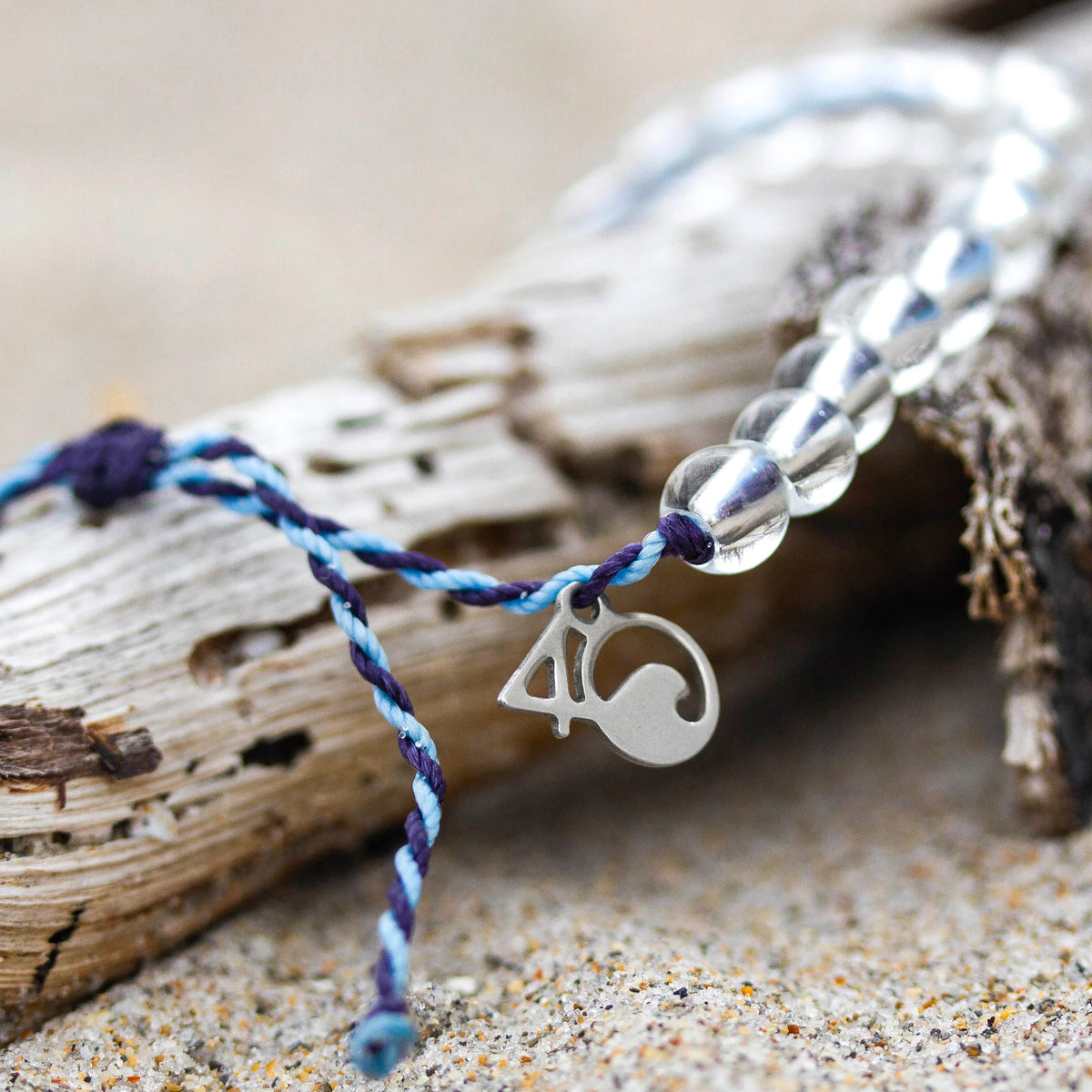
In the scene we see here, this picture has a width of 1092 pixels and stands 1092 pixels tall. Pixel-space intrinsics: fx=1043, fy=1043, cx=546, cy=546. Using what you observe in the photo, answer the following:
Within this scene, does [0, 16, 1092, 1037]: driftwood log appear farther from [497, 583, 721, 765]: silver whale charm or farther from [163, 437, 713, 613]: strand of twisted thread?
[497, 583, 721, 765]: silver whale charm

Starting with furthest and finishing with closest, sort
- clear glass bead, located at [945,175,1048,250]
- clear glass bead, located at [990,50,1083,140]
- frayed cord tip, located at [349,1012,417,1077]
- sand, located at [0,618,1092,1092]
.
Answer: clear glass bead, located at [990,50,1083,140], clear glass bead, located at [945,175,1048,250], sand, located at [0,618,1092,1092], frayed cord tip, located at [349,1012,417,1077]

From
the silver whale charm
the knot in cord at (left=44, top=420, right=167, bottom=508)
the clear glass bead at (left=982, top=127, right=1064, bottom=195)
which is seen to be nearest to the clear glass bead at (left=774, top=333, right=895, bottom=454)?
the silver whale charm

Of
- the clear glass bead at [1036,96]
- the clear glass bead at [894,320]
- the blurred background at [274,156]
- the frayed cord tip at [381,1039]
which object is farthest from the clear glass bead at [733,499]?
the blurred background at [274,156]

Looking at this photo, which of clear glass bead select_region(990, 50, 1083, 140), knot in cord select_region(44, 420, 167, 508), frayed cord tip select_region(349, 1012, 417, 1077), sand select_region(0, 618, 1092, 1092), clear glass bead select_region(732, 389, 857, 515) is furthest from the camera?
clear glass bead select_region(990, 50, 1083, 140)

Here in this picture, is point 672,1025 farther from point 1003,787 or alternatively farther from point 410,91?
point 410,91

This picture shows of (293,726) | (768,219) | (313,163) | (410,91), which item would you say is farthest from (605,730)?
(410,91)
